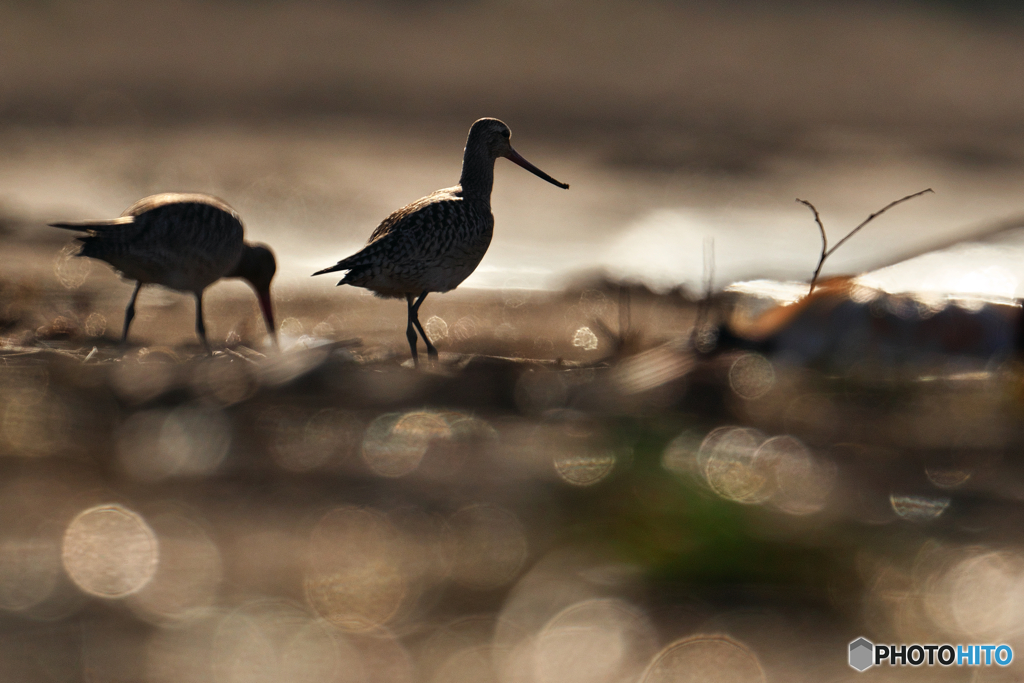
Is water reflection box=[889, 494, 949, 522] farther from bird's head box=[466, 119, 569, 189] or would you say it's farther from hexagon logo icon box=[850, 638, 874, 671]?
bird's head box=[466, 119, 569, 189]

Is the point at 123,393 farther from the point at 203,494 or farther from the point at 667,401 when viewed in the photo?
the point at 667,401

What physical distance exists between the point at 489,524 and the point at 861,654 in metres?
0.58

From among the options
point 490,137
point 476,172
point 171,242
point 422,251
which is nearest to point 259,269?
point 171,242

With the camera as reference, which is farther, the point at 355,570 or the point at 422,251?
the point at 422,251

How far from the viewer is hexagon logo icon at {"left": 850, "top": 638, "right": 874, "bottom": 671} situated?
43.4 inches

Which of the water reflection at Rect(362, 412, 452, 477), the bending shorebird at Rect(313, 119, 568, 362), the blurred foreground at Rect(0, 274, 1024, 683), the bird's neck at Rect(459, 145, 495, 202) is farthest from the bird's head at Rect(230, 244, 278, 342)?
the water reflection at Rect(362, 412, 452, 477)

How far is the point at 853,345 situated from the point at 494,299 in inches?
192

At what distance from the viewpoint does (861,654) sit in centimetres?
114

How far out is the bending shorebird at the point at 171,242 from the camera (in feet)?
20.6

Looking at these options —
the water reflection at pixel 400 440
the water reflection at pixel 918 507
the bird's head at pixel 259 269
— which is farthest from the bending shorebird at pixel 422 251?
the water reflection at pixel 918 507

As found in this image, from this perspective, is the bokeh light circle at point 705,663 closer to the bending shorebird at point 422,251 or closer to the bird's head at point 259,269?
the bending shorebird at point 422,251

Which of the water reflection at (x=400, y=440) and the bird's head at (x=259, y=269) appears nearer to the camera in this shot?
the water reflection at (x=400, y=440)

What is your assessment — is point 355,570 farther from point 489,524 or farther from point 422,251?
point 422,251

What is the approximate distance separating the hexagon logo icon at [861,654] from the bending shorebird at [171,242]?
17.5 ft
